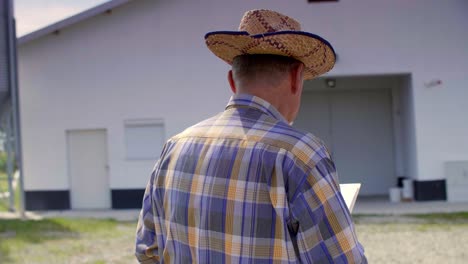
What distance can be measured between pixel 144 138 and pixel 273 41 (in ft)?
45.0

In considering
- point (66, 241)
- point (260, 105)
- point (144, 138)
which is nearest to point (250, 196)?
point (260, 105)

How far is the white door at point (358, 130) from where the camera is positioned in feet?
56.0

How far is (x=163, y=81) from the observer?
50.1 ft

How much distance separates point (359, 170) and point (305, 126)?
1.92 metres

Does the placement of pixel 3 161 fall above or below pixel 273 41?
below

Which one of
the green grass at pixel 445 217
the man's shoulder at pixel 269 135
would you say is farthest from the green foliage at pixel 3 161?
the man's shoulder at pixel 269 135

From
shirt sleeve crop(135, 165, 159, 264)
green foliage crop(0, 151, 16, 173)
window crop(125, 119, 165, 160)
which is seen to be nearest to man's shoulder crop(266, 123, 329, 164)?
shirt sleeve crop(135, 165, 159, 264)

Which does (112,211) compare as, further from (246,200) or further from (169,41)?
(246,200)

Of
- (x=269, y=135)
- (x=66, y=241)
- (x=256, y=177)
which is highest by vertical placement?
(x=269, y=135)

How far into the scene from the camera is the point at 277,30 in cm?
194

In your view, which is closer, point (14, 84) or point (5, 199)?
point (14, 84)

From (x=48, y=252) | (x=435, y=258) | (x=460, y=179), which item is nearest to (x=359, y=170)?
(x=460, y=179)

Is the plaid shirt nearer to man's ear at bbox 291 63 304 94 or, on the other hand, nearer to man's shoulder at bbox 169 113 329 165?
man's shoulder at bbox 169 113 329 165

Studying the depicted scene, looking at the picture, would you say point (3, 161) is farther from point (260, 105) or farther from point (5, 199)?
point (260, 105)
